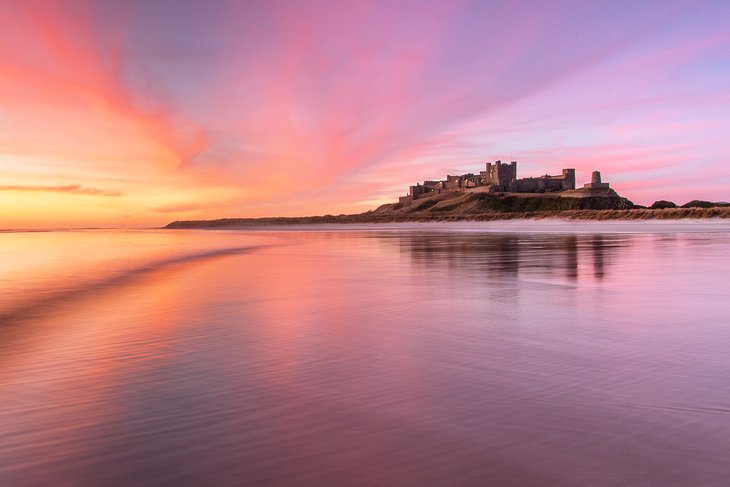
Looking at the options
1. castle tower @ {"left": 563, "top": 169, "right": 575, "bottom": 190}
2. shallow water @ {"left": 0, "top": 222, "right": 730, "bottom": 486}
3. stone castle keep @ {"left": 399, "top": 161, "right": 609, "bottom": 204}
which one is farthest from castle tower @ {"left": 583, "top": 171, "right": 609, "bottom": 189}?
shallow water @ {"left": 0, "top": 222, "right": 730, "bottom": 486}

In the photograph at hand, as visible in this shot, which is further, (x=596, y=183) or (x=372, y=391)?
(x=596, y=183)

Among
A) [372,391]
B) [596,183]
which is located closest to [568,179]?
[596,183]

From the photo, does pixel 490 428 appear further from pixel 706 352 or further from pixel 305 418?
pixel 706 352

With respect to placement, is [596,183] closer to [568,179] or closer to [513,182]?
[568,179]

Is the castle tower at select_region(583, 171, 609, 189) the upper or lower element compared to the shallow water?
upper

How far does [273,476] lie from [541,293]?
7858 mm

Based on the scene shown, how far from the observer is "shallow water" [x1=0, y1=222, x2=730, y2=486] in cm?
295

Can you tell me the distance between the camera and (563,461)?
2945mm

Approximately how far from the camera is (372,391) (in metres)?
4.25

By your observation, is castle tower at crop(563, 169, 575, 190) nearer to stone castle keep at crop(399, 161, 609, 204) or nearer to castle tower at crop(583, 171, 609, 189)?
stone castle keep at crop(399, 161, 609, 204)

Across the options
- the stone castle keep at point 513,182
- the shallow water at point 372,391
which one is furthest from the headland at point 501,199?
the shallow water at point 372,391

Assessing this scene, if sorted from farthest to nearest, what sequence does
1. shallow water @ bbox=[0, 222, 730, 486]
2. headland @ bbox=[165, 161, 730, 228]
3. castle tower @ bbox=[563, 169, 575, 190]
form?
castle tower @ bbox=[563, 169, 575, 190]
headland @ bbox=[165, 161, 730, 228]
shallow water @ bbox=[0, 222, 730, 486]

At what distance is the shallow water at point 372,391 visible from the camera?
2.95 m

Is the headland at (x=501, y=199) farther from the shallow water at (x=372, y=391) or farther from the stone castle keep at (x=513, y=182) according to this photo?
the shallow water at (x=372, y=391)
